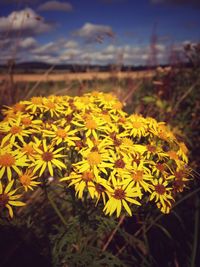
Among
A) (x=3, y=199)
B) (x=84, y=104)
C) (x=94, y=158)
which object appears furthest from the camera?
(x=84, y=104)

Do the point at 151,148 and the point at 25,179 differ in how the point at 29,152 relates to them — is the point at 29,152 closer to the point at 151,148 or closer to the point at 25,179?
the point at 25,179

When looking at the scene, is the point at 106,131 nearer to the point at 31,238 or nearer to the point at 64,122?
the point at 64,122

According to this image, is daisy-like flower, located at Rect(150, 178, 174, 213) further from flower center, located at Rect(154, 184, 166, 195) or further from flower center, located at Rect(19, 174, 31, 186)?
flower center, located at Rect(19, 174, 31, 186)

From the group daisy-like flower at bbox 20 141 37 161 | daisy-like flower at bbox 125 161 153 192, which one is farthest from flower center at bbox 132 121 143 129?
daisy-like flower at bbox 20 141 37 161

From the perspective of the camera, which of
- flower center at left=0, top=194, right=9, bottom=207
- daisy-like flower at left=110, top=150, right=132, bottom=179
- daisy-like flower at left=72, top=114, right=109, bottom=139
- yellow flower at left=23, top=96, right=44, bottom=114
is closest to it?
flower center at left=0, top=194, right=9, bottom=207

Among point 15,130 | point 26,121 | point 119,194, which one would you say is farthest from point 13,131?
point 119,194

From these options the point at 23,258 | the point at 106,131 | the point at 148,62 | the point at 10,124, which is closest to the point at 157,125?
the point at 106,131
